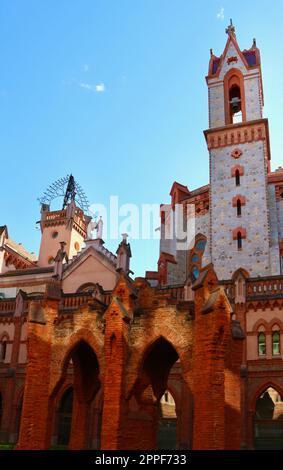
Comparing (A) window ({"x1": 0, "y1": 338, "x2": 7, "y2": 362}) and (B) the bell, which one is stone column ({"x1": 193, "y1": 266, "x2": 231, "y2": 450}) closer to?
(A) window ({"x1": 0, "y1": 338, "x2": 7, "y2": 362})

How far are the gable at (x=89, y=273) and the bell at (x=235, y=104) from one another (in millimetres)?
15699

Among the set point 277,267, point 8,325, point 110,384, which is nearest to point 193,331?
point 110,384

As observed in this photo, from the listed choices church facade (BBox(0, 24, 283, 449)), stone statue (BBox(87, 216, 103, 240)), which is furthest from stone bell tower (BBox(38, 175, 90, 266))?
stone statue (BBox(87, 216, 103, 240))

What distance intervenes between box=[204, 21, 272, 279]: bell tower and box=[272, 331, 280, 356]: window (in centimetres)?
664

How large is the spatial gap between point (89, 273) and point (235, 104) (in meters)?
17.3

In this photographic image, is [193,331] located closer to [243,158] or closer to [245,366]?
[245,366]

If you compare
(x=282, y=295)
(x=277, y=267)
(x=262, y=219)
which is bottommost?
(x=282, y=295)

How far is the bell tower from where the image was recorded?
34938mm

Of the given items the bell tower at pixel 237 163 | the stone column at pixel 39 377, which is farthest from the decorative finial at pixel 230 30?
the stone column at pixel 39 377

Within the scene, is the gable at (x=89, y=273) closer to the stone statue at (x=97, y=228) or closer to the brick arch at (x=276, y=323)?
the stone statue at (x=97, y=228)

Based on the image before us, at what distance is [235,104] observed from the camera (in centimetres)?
4041

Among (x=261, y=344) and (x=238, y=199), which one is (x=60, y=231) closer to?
(x=238, y=199)
